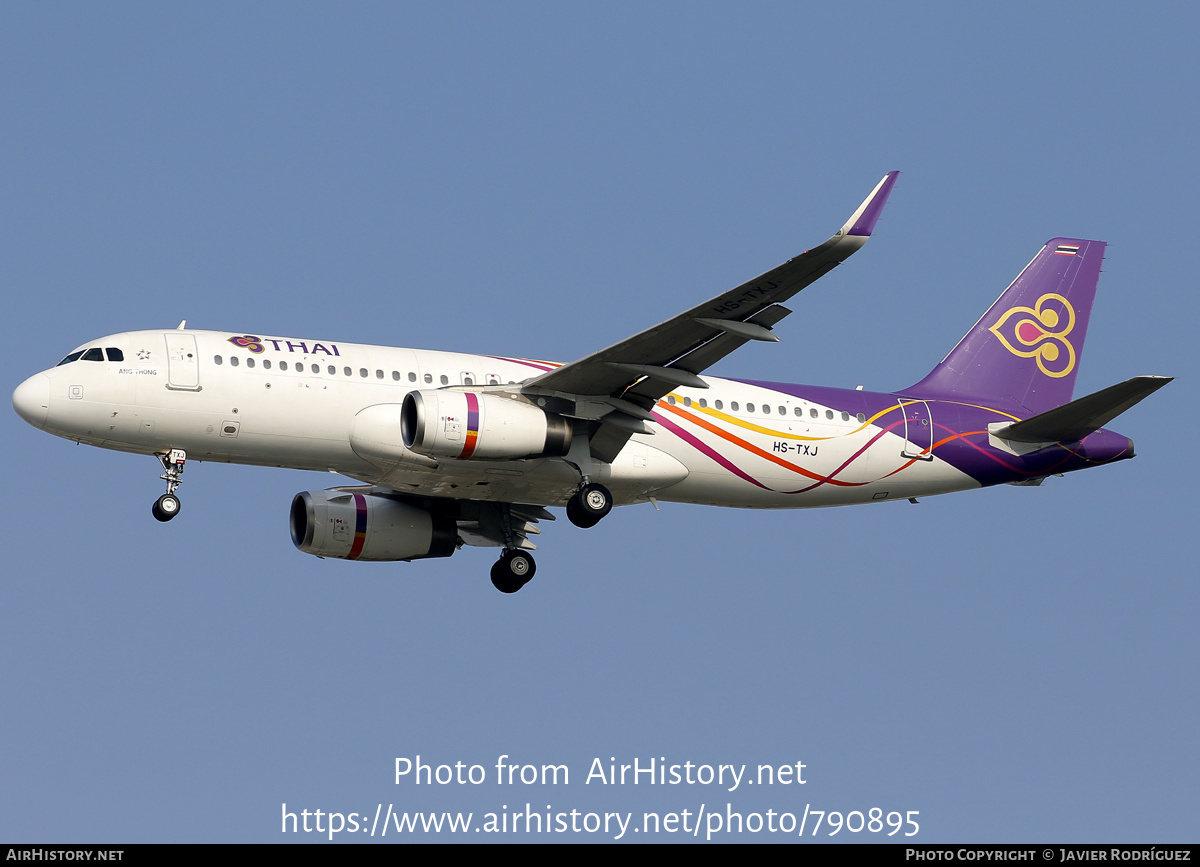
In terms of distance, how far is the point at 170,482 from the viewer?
115 ft

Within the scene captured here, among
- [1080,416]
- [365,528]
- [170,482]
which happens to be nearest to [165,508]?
[170,482]

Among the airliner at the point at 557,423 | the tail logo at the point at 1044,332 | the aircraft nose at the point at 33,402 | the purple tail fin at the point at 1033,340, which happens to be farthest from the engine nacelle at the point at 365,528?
the tail logo at the point at 1044,332

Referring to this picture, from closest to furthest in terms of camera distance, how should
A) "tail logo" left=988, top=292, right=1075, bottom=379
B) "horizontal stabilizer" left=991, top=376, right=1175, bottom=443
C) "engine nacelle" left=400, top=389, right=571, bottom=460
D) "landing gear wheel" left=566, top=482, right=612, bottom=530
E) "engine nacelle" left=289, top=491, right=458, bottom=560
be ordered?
"engine nacelle" left=400, top=389, right=571, bottom=460 < "landing gear wheel" left=566, top=482, right=612, bottom=530 < "horizontal stabilizer" left=991, top=376, right=1175, bottom=443 < "engine nacelle" left=289, top=491, right=458, bottom=560 < "tail logo" left=988, top=292, right=1075, bottom=379

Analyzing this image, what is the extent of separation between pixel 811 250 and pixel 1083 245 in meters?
17.5

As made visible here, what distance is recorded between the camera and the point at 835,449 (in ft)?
127

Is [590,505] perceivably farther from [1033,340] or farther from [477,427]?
[1033,340]

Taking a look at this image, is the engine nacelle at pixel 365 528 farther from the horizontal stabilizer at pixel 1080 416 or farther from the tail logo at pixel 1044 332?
the tail logo at pixel 1044 332

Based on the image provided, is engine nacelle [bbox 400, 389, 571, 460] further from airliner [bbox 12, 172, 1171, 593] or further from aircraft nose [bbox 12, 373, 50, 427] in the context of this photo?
aircraft nose [bbox 12, 373, 50, 427]

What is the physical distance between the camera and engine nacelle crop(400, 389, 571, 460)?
34.0 m

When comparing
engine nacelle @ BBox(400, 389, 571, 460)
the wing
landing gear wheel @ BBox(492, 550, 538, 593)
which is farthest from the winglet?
landing gear wheel @ BBox(492, 550, 538, 593)

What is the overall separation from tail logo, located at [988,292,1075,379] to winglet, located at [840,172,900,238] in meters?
14.6
